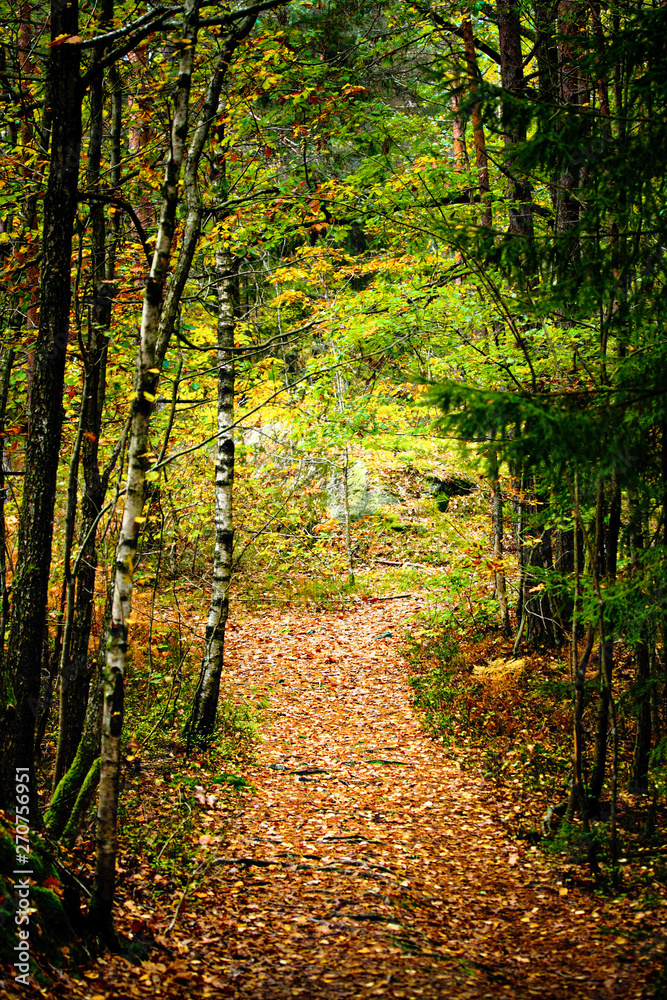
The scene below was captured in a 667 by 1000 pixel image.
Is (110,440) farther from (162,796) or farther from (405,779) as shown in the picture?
(405,779)

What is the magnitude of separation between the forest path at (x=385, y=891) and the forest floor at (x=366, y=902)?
2cm

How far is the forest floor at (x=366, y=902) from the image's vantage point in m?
4.07

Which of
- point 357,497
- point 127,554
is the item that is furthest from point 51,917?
point 357,497

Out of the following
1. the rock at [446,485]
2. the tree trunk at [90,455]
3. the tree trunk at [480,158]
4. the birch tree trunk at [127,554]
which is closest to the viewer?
the birch tree trunk at [127,554]

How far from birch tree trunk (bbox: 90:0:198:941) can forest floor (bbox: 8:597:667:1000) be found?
51cm

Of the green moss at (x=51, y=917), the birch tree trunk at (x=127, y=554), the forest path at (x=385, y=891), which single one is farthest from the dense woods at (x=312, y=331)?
the forest path at (x=385, y=891)

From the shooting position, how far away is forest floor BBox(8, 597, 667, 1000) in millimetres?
4070

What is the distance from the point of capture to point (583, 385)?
22.1 feet

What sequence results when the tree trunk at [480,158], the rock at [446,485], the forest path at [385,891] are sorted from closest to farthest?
the forest path at [385,891] → the tree trunk at [480,158] → the rock at [446,485]

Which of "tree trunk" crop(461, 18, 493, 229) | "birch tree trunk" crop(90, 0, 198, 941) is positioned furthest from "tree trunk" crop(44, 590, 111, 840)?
"tree trunk" crop(461, 18, 493, 229)

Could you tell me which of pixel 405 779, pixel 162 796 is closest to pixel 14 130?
pixel 162 796

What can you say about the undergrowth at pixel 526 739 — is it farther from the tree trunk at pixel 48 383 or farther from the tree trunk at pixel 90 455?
the tree trunk at pixel 48 383

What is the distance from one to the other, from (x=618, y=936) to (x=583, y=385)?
4960 millimetres

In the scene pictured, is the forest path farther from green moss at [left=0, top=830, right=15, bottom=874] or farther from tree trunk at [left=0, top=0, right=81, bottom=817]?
tree trunk at [left=0, top=0, right=81, bottom=817]
